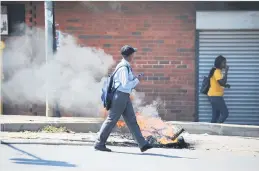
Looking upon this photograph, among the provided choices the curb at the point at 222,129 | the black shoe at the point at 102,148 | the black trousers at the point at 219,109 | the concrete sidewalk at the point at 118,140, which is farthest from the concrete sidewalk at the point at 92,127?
the black shoe at the point at 102,148

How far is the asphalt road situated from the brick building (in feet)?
10.9

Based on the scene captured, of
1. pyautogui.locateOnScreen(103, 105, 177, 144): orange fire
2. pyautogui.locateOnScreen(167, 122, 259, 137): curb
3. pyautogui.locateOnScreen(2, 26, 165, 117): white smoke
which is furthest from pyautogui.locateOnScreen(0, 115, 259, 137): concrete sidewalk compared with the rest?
pyautogui.locateOnScreen(2, 26, 165, 117): white smoke

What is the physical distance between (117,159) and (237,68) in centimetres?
515

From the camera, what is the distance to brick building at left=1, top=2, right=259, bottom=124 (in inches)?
414

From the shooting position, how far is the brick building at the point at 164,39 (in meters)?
10.5

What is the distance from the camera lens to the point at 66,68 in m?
10.8

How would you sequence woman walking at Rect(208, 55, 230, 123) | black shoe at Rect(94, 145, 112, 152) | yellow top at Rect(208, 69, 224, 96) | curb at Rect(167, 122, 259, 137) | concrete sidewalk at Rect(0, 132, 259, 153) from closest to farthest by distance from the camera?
1. black shoe at Rect(94, 145, 112, 152)
2. concrete sidewalk at Rect(0, 132, 259, 153)
3. curb at Rect(167, 122, 259, 137)
4. woman walking at Rect(208, 55, 230, 123)
5. yellow top at Rect(208, 69, 224, 96)

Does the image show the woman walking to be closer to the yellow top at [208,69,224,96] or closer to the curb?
the yellow top at [208,69,224,96]

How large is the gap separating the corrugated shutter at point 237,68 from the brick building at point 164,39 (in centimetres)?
2

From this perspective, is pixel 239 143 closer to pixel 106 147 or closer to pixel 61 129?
pixel 106 147

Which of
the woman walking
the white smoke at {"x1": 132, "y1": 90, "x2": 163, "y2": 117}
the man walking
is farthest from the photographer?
the white smoke at {"x1": 132, "y1": 90, "x2": 163, "y2": 117}

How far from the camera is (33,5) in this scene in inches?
425

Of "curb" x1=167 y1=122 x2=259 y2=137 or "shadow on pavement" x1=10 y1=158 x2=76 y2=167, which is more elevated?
"curb" x1=167 y1=122 x2=259 y2=137

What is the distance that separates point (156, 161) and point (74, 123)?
121 inches
